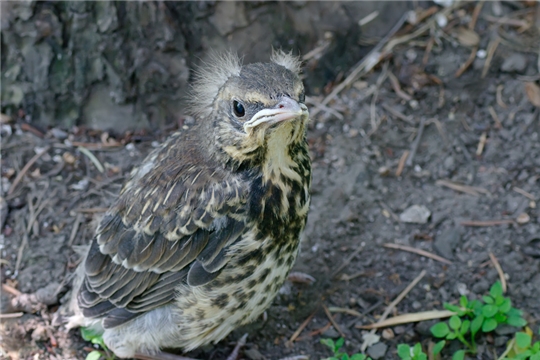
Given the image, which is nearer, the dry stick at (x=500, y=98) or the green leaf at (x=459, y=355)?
the green leaf at (x=459, y=355)

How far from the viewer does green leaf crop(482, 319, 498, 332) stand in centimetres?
390

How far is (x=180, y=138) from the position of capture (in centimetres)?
380

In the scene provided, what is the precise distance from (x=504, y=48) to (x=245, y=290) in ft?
10.2

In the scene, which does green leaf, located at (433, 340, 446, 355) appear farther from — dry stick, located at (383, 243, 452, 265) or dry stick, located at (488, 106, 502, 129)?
dry stick, located at (488, 106, 502, 129)

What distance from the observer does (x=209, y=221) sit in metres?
3.44

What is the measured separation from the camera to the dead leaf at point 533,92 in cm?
505

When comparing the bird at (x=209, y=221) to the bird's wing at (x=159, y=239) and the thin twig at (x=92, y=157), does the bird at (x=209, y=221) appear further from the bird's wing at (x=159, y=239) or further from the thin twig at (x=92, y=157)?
the thin twig at (x=92, y=157)

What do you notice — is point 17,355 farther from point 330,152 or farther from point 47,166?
point 330,152

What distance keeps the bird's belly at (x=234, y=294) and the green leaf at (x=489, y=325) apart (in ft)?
3.96

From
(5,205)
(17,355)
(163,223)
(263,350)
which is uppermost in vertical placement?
(163,223)

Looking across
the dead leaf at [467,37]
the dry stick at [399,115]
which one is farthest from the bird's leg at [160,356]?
the dead leaf at [467,37]

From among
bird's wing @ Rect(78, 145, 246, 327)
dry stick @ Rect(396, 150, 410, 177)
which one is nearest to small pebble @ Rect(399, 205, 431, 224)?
dry stick @ Rect(396, 150, 410, 177)

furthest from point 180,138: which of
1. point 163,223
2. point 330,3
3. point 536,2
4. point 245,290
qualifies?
point 536,2

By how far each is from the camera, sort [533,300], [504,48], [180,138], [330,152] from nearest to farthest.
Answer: [180,138] < [533,300] < [330,152] < [504,48]
